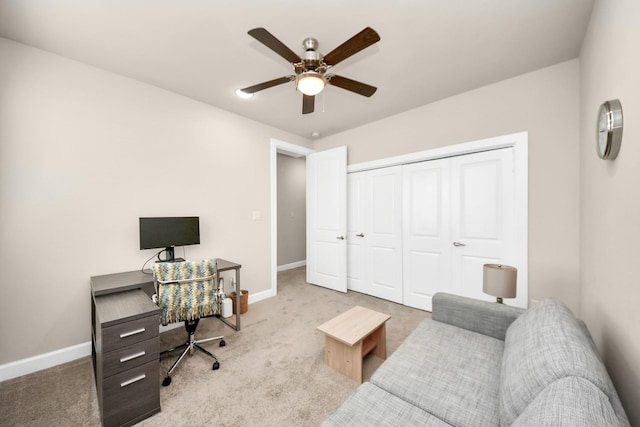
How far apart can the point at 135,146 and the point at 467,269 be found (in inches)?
156

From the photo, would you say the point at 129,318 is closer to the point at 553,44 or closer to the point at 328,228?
the point at 328,228

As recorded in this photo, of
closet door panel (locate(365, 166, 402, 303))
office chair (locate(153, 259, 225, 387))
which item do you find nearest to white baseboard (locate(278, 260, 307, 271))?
closet door panel (locate(365, 166, 402, 303))

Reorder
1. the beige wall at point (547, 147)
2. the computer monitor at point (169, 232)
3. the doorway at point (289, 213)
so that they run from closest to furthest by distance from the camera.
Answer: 1. the beige wall at point (547, 147)
2. the computer monitor at point (169, 232)
3. the doorway at point (289, 213)

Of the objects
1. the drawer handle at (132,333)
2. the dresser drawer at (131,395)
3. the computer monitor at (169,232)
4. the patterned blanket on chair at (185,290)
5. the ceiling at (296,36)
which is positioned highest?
the ceiling at (296,36)

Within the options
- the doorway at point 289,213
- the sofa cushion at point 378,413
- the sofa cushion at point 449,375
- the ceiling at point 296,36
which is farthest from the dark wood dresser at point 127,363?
the doorway at point 289,213

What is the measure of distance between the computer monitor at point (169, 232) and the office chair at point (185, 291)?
2.43 feet

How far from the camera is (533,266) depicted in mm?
2533

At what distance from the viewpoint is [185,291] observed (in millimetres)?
1964

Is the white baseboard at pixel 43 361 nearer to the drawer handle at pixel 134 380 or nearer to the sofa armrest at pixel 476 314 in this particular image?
the drawer handle at pixel 134 380

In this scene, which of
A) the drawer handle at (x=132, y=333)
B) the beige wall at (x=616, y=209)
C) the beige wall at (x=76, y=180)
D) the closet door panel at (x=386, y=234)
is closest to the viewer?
the beige wall at (x=616, y=209)

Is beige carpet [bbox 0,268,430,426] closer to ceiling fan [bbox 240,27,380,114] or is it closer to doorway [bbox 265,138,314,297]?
ceiling fan [bbox 240,27,380,114]

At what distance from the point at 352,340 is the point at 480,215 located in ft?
6.94

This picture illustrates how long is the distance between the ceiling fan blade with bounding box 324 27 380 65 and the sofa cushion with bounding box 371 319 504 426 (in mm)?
1939

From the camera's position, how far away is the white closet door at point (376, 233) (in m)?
3.56
